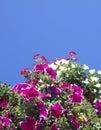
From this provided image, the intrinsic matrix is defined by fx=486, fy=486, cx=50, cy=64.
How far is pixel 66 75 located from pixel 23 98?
5.60 ft

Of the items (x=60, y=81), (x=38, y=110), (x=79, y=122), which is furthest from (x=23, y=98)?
(x=60, y=81)

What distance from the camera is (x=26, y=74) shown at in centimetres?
789

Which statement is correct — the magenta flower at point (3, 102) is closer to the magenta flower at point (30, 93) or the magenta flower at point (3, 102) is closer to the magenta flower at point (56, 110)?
the magenta flower at point (30, 93)

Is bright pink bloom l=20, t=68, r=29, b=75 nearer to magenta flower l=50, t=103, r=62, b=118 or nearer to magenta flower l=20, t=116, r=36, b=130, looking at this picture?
magenta flower l=50, t=103, r=62, b=118

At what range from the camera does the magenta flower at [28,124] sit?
564 centimetres

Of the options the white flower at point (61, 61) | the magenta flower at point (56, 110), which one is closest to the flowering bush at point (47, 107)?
the magenta flower at point (56, 110)

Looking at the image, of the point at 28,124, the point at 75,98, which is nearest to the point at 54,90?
the point at 75,98

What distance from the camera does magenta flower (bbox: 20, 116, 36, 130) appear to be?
5.64 m

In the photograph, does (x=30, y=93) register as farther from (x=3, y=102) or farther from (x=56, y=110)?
(x=3, y=102)

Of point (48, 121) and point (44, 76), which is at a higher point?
point (44, 76)

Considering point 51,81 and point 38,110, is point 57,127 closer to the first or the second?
point 38,110

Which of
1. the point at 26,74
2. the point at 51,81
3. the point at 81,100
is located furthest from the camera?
the point at 26,74

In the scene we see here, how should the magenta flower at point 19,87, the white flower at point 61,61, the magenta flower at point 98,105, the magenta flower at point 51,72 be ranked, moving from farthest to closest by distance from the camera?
the white flower at point 61,61, the magenta flower at point 51,72, the magenta flower at point 98,105, the magenta flower at point 19,87

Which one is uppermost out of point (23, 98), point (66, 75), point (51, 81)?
point (66, 75)
